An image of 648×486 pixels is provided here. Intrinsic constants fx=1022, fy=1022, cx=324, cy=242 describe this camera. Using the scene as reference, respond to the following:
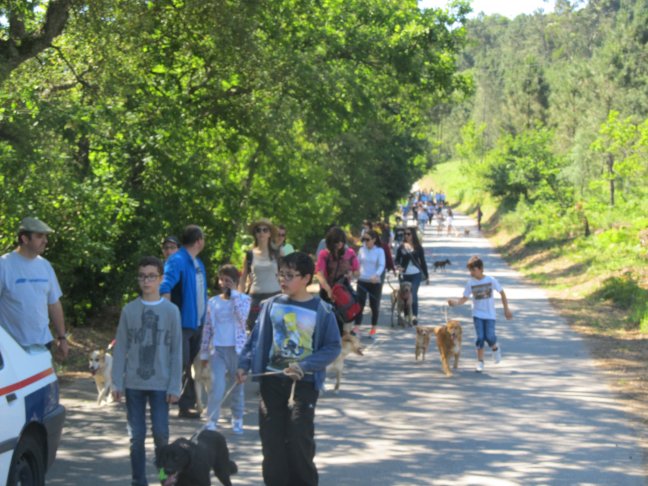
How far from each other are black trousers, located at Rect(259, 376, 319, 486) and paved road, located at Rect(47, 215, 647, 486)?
141 cm

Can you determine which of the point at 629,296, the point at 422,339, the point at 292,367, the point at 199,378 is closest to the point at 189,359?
the point at 199,378

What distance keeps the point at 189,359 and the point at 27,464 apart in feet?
11.8

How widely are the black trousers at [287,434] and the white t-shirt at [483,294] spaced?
7136 millimetres

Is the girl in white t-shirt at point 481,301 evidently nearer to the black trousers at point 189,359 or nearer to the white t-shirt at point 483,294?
the white t-shirt at point 483,294

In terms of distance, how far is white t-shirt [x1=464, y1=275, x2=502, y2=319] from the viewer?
1329 cm

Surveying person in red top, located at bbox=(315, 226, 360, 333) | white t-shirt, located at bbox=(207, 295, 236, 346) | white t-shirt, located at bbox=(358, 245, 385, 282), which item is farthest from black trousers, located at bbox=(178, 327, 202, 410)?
white t-shirt, located at bbox=(358, 245, 385, 282)

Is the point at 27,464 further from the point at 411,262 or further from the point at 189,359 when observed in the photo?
the point at 411,262

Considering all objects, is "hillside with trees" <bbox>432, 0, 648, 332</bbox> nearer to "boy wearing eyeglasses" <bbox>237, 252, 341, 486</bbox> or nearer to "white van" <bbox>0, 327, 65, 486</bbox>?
"boy wearing eyeglasses" <bbox>237, 252, 341, 486</bbox>

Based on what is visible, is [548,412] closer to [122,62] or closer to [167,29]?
[122,62]

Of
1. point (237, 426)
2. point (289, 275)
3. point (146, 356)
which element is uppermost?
point (289, 275)

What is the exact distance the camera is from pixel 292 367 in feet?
20.8

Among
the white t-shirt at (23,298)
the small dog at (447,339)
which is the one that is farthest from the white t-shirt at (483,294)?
the white t-shirt at (23,298)

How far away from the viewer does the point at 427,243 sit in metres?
53.7

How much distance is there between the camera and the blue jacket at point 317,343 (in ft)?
21.1
